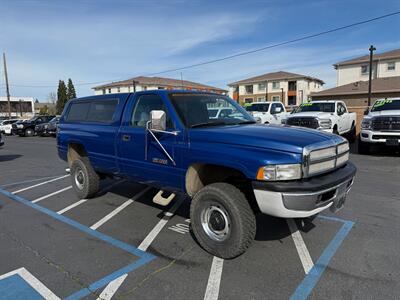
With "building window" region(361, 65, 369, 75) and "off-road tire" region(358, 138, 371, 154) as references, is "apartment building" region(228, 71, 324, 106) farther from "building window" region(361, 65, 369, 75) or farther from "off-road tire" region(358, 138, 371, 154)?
"off-road tire" region(358, 138, 371, 154)

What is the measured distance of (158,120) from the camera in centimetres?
352

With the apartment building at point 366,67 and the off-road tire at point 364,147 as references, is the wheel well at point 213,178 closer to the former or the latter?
the off-road tire at point 364,147

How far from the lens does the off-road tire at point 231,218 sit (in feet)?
10.4

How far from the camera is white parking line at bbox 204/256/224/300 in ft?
8.86

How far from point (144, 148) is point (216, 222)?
4.85 feet

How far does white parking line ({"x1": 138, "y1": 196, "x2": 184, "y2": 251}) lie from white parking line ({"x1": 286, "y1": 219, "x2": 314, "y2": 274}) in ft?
5.97

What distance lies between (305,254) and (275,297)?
3.10ft

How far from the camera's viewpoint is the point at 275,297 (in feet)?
8.73

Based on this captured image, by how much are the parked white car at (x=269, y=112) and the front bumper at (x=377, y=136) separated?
17.8 ft

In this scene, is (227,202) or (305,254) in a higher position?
(227,202)

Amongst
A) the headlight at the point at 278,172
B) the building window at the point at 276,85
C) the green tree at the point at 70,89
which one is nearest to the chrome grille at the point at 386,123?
the headlight at the point at 278,172

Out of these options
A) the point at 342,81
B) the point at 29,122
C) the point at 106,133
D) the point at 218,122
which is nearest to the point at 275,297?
the point at 218,122

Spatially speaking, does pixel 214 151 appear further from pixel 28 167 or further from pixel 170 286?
pixel 28 167

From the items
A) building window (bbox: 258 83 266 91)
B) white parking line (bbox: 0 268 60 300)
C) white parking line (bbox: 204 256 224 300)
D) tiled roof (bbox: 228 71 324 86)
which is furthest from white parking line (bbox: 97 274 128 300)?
building window (bbox: 258 83 266 91)
